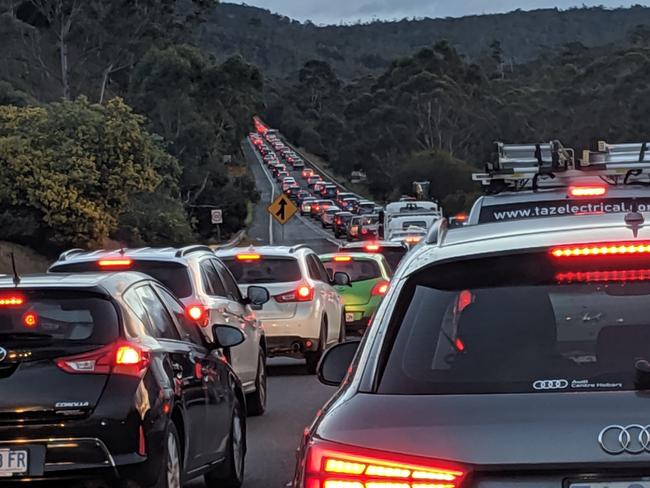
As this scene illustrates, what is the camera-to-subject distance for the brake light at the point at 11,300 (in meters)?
7.07

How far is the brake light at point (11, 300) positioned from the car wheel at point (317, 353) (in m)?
10.5

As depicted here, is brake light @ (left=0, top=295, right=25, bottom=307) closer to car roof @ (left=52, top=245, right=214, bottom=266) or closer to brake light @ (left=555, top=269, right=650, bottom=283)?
brake light @ (left=555, top=269, right=650, bottom=283)

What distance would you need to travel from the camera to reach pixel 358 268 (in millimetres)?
23078

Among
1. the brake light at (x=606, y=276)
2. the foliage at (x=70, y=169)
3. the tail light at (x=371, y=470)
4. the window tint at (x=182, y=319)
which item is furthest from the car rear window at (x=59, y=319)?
the foliage at (x=70, y=169)

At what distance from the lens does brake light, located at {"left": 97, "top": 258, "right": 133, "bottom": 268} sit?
11.6m

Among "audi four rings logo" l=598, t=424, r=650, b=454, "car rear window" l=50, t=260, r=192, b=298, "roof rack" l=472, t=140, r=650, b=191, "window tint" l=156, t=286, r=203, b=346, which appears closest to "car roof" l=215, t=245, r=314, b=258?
"roof rack" l=472, t=140, r=650, b=191

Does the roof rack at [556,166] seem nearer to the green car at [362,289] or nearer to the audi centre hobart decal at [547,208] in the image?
the audi centre hobart decal at [547,208]

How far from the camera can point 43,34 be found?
216 feet

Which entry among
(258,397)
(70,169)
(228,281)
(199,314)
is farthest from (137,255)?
(70,169)

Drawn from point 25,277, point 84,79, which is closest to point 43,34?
point 84,79

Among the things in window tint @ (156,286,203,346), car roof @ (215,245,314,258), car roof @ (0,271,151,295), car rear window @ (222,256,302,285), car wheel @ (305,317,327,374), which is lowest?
car wheel @ (305,317,327,374)

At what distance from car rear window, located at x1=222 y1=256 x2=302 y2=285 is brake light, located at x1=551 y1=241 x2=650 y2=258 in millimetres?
13356

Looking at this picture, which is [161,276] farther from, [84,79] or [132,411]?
[84,79]

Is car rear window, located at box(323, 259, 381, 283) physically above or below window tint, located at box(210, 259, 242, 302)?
below
